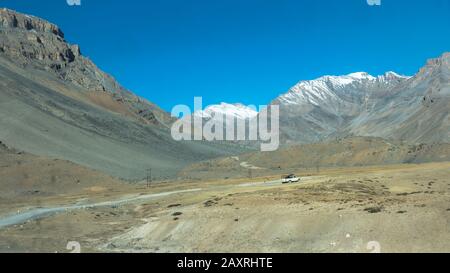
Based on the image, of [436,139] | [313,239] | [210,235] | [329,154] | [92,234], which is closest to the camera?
[313,239]

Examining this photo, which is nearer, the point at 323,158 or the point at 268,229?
the point at 268,229

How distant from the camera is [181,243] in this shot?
3294 cm

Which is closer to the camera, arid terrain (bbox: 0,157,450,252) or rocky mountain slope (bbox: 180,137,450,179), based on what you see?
arid terrain (bbox: 0,157,450,252)

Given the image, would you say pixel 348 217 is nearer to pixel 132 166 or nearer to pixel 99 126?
pixel 132 166

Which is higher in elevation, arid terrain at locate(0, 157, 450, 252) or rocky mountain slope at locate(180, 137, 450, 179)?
rocky mountain slope at locate(180, 137, 450, 179)

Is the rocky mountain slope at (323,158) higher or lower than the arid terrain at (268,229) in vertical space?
higher

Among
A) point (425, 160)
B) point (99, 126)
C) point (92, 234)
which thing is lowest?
point (92, 234)

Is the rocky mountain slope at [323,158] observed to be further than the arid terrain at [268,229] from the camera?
Yes

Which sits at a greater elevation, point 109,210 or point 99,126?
point 99,126

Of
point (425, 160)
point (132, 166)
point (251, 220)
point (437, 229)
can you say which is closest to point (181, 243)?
point (251, 220)

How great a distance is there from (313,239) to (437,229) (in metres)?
6.03

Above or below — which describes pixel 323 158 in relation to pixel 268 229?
above

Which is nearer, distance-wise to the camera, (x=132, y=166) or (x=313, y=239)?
(x=313, y=239)
